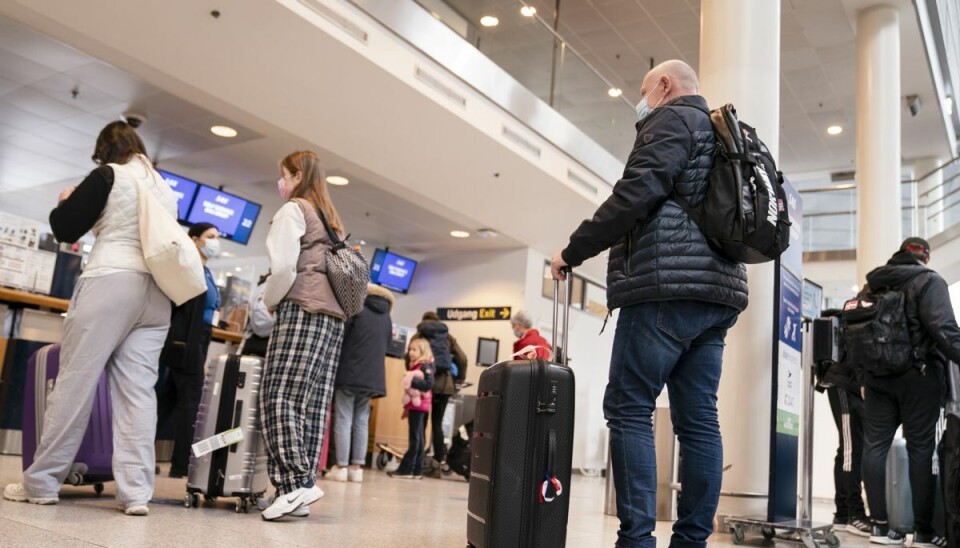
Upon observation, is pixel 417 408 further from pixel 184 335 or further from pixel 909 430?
pixel 909 430

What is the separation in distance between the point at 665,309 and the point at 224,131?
7372 mm

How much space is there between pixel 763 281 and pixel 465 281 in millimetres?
9099

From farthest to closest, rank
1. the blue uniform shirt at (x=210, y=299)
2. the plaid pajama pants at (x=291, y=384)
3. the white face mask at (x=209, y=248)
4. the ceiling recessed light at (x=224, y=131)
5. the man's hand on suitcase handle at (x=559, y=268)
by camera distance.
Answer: the ceiling recessed light at (x=224, y=131)
the blue uniform shirt at (x=210, y=299)
the white face mask at (x=209, y=248)
the plaid pajama pants at (x=291, y=384)
the man's hand on suitcase handle at (x=559, y=268)

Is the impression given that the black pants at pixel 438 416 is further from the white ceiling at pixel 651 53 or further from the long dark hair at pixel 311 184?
the long dark hair at pixel 311 184

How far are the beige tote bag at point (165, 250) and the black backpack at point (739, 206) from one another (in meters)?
1.97

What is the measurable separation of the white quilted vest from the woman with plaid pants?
53 centimetres

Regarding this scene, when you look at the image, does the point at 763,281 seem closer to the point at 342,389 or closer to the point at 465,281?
the point at 342,389

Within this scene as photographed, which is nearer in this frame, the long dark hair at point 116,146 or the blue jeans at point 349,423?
the long dark hair at point 116,146

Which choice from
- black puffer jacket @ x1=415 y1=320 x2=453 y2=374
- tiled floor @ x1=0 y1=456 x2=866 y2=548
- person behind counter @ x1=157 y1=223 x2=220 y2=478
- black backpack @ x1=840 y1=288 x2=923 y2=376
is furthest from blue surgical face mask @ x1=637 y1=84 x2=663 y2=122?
Result: black puffer jacket @ x1=415 y1=320 x2=453 y2=374

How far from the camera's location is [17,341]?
5.95m

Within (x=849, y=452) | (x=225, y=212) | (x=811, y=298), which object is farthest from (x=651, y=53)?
(x=849, y=452)

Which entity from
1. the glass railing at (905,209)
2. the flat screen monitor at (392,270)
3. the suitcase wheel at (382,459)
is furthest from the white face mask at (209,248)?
the glass railing at (905,209)

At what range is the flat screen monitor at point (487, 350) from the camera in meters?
11.9

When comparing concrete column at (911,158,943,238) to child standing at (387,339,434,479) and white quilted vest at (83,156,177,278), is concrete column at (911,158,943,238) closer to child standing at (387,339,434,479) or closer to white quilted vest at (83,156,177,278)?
child standing at (387,339,434,479)
